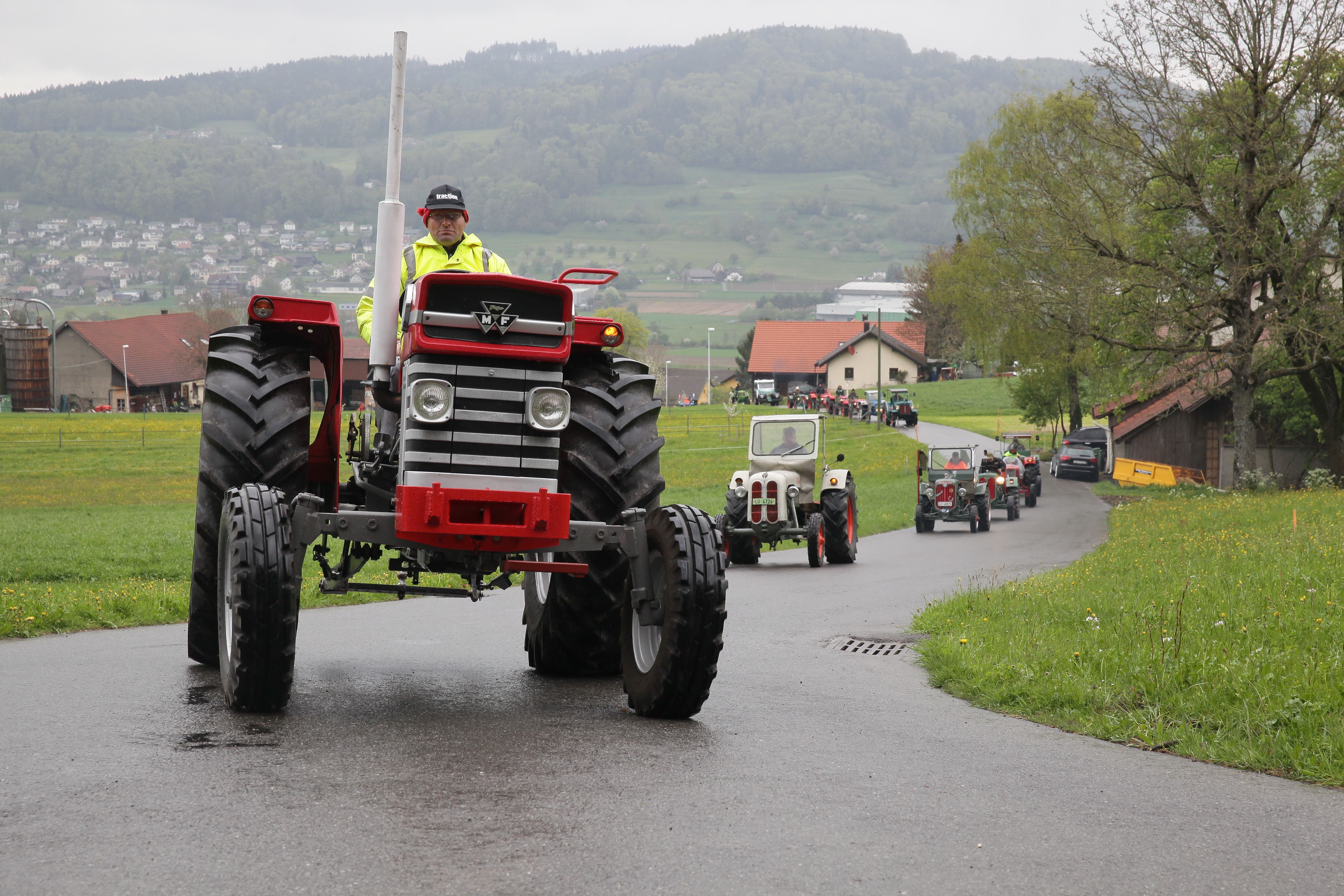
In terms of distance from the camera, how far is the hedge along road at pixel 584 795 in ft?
13.3

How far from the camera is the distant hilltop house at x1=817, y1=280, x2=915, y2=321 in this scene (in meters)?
151

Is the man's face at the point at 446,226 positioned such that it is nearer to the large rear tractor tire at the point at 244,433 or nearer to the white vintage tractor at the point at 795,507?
the large rear tractor tire at the point at 244,433

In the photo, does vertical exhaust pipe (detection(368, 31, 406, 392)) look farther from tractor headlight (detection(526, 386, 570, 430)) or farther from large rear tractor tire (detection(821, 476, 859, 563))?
large rear tractor tire (detection(821, 476, 859, 563))

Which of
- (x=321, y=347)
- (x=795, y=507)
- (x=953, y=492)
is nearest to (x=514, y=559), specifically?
(x=321, y=347)

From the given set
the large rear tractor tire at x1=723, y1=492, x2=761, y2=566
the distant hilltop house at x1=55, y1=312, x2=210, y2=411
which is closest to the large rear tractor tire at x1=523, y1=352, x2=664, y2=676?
the large rear tractor tire at x1=723, y1=492, x2=761, y2=566

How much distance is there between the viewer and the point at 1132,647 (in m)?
8.59

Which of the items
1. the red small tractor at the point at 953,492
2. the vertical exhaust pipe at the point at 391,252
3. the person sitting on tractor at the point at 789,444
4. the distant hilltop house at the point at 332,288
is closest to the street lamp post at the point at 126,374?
the distant hilltop house at the point at 332,288

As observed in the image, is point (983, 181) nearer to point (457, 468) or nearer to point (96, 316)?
point (457, 468)

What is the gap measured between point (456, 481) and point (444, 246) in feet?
6.67

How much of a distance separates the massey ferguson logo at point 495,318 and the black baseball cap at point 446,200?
1498mm

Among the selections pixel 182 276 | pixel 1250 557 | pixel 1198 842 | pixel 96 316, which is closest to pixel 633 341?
pixel 96 316

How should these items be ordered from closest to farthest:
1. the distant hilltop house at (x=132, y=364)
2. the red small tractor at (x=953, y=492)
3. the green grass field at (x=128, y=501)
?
the green grass field at (x=128, y=501)
the red small tractor at (x=953, y=492)
the distant hilltop house at (x=132, y=364)

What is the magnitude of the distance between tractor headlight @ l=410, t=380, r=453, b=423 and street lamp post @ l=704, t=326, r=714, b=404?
314ft

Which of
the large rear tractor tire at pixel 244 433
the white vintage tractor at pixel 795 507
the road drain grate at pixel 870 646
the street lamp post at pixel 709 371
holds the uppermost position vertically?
the street lamp post at pixel 709 371
